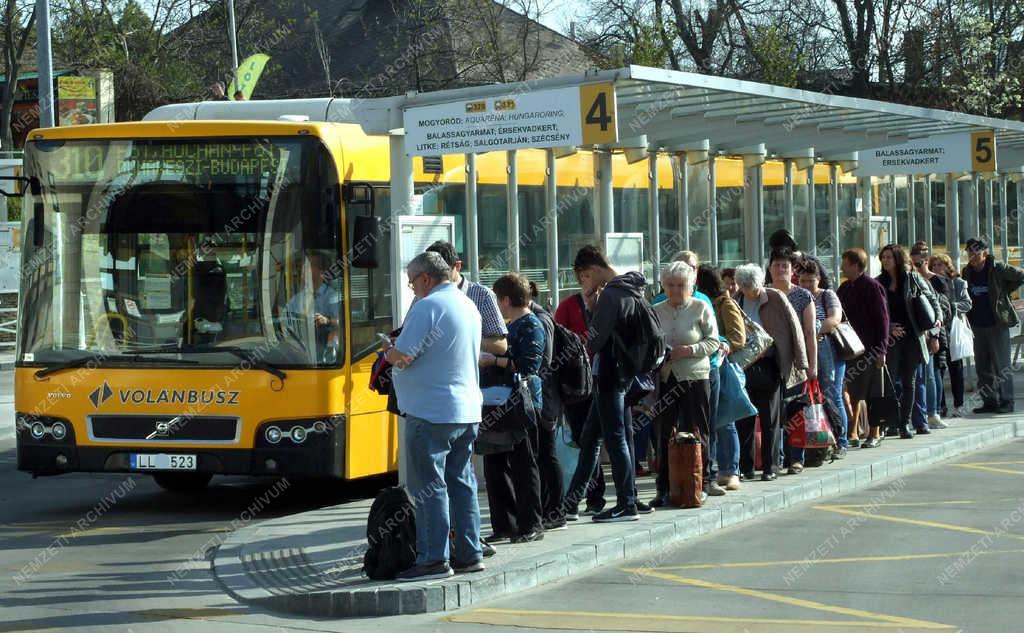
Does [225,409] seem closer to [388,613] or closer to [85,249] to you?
[85,249]

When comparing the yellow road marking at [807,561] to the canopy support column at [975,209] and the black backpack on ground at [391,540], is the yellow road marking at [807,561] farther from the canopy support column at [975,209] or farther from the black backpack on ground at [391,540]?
the canopy support column at [975,209]

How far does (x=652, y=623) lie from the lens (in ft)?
22.8

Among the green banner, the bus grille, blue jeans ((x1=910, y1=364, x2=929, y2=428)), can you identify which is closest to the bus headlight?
the bus grille

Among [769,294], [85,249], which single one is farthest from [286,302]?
[769,294]

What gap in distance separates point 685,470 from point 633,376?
3.37 ft

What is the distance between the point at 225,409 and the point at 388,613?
3.40 m

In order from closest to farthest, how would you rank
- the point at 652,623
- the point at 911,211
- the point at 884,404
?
1. the point at 652,623
2. the point at 884,404
3. the point at 911,211

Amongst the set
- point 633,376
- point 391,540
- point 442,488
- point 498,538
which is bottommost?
point 498,538

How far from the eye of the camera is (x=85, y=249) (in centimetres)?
1071

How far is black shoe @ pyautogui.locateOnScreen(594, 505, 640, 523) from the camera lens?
9500 mm

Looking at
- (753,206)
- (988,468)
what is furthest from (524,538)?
(753,206)

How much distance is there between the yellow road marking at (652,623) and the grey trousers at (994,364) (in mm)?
9537

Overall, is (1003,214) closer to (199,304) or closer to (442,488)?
(199,304)

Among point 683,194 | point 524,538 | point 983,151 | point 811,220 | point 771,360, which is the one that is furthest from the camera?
point 811,220
